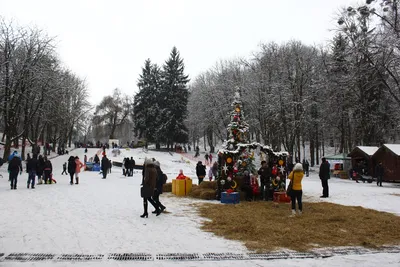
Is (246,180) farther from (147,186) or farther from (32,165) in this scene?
(32,165)

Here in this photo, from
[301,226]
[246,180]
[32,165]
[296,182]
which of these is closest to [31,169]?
[32,165]

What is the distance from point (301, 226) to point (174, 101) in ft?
159

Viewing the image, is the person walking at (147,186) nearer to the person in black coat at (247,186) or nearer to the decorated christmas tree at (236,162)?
the decorated christmas tree at (236,162)

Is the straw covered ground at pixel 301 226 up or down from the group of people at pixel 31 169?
down

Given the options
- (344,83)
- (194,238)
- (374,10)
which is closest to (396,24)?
(374,10)

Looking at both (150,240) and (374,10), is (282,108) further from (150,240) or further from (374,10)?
(150,240)

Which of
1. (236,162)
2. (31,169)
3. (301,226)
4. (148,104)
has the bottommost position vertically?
(301,226)

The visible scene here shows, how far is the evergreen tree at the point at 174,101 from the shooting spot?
55.3 metres

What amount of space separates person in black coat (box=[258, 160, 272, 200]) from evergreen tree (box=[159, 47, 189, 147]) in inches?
1631

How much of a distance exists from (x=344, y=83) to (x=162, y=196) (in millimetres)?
23431

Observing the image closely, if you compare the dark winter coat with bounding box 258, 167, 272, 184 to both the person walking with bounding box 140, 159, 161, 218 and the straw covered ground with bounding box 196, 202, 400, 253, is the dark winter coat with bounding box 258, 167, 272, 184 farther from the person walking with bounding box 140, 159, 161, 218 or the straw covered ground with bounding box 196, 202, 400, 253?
the person walking with bounding box 140, 159, 161, 218

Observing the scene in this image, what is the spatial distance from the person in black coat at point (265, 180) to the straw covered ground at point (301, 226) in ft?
5.85

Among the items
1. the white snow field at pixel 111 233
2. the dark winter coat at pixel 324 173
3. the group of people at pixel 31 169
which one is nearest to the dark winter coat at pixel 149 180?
the white snow field at pixel 111 233

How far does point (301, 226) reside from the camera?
8.90 m
